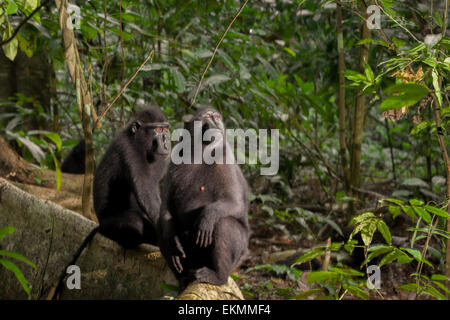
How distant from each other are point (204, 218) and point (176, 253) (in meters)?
0.34

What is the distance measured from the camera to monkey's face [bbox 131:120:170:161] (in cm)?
453

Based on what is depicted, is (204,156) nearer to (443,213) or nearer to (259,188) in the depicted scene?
(443,213)

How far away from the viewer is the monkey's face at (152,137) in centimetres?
453

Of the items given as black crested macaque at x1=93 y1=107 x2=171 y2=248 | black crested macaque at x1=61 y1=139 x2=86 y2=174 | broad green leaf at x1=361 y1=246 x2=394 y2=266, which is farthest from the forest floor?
black crested macaque at x1=61 y1=139 x2=86 y2=174

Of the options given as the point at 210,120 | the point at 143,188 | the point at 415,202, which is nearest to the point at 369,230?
the point at 415,202

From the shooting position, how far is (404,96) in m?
1.50

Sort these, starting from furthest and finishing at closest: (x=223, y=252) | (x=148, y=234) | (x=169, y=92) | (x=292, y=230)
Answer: (x=292, y=230) → (x=169, y=92) → (x=148, y=234) → (x=223, y=252)

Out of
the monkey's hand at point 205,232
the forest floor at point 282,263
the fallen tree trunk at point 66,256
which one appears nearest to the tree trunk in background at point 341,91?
the forest floor at point 282,263

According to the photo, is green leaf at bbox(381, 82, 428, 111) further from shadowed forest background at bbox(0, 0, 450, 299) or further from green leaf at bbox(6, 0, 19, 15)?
shadowed forest background at bbox(0, 0, 450, 299)

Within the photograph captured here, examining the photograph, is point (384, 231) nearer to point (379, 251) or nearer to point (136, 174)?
point (379, 251)

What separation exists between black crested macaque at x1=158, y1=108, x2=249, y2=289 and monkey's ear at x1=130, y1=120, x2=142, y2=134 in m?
0.70

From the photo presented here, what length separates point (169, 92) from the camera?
6172mm
